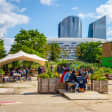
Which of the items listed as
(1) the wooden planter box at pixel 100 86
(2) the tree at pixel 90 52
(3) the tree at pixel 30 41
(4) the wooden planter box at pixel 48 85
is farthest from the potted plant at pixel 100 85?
(2) the tree at pixel 90 52

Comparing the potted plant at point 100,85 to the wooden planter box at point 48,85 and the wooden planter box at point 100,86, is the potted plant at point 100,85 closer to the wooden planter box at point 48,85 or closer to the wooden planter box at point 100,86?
the wooden planter box at point 100,86

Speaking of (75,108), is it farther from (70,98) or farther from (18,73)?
(18,73)

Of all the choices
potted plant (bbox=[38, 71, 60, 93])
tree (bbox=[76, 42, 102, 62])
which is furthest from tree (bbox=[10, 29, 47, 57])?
potted plant (bbox=[38, 71, 60, 93])

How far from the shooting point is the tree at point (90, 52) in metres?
69.1

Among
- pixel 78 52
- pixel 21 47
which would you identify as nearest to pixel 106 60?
pixel 21 47

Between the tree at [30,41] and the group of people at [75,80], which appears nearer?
the group of people at [75,80]

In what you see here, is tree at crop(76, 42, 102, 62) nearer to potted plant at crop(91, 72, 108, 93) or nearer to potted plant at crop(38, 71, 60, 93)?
potted plant at crop(91, 72, 108, 93)

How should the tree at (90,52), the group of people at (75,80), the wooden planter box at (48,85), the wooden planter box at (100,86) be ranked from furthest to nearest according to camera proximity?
the tree at (90,52)
the wooden planter box at (100,86)
the wooden planter box at (48,85)
the group of people at (75,80)

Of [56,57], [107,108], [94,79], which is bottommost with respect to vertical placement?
[107,108]

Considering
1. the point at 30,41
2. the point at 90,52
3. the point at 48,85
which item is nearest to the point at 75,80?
the point at 48,85

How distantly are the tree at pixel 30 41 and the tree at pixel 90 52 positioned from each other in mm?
27838

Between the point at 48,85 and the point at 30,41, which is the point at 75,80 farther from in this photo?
the point at 30,41

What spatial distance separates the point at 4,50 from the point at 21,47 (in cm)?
741

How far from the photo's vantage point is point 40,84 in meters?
10.8
